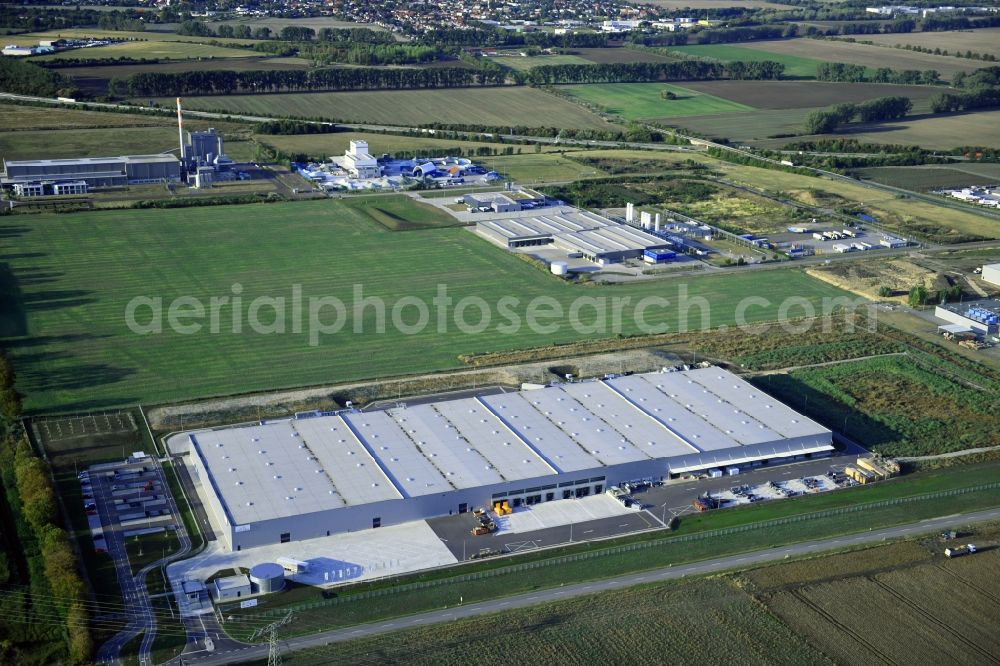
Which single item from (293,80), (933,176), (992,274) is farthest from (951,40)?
(992,274)

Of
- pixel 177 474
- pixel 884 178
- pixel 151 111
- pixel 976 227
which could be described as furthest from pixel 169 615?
pixel 151 111

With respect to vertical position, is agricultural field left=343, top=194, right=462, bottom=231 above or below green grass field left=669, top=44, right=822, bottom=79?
below

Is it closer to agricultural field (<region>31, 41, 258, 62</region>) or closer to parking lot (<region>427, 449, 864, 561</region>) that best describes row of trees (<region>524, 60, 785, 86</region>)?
agricultural field (<region>31, 41, 258, 62</region>)

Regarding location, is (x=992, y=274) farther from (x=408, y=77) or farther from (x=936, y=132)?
(x=408, y=77)

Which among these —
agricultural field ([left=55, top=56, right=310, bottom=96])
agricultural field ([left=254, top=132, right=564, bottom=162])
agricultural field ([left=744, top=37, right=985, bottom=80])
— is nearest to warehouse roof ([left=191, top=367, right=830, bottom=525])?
agricultural field ([left=254, top=132, right=564, bottom=162])

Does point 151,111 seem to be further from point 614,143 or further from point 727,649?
point 727,649

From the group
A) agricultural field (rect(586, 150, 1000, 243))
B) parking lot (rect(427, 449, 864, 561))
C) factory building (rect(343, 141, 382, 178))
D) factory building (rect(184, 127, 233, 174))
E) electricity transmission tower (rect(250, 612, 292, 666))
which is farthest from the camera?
factory building (rect(343, 141, 382, 178))
